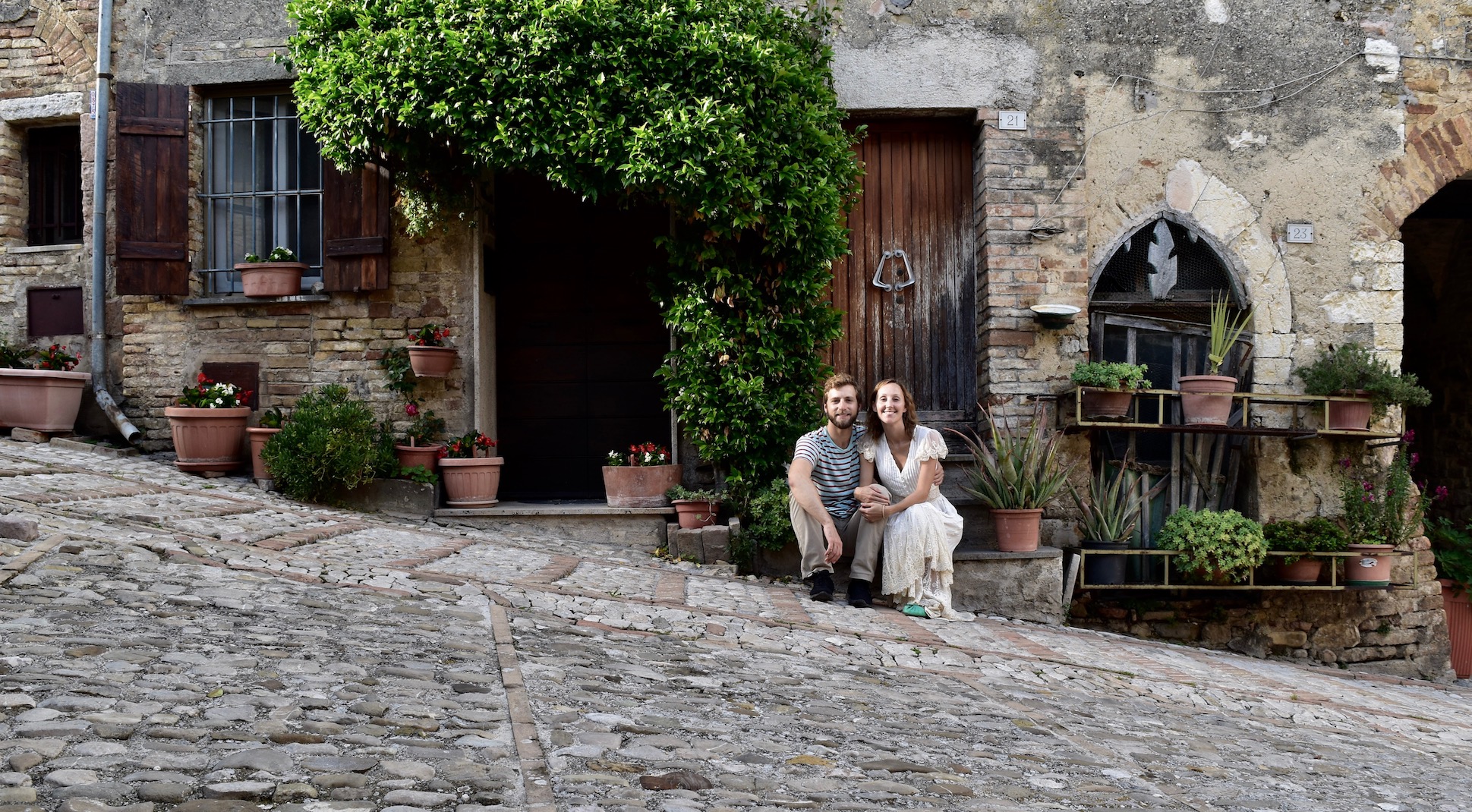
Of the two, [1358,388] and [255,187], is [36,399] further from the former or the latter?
[1358,388]

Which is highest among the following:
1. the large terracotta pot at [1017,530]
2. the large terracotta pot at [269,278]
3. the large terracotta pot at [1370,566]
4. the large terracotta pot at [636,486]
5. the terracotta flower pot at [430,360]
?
the large terracotta pot at [269,278]

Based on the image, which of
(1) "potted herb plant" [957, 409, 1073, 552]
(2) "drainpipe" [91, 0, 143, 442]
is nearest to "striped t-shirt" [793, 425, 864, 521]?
(1) "potted herb plant" [957, 409, 1073, 552]

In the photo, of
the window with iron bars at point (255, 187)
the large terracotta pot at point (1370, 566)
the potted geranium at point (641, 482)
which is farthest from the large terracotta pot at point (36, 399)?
the large terracotta pot at point (1370, 566)

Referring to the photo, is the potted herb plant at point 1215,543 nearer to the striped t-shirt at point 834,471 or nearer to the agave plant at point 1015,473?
the agave plant at point 1015,473

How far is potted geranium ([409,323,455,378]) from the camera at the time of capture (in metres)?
7.52

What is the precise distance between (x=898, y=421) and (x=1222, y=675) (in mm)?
2016

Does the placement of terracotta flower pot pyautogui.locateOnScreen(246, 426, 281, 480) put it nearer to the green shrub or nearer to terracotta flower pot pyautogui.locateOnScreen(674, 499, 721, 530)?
the green shrub

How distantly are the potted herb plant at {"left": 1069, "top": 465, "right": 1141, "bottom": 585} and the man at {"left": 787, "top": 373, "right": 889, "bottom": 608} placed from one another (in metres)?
1.94

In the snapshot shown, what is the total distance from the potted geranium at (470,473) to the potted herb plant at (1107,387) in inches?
156

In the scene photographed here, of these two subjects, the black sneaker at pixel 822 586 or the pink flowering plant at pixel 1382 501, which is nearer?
the black sneaker at pixel 822 586

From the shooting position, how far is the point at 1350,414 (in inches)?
287

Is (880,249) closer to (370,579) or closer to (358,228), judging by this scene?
(358,228)

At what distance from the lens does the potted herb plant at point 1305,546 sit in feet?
23.4

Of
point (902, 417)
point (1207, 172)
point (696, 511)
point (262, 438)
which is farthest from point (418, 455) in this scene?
point (1207, 172)
